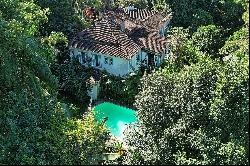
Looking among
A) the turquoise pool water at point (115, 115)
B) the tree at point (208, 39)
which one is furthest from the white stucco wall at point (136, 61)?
the tree at point (208, 39)

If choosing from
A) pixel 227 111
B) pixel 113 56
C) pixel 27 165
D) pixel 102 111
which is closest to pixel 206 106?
pixel 227 111

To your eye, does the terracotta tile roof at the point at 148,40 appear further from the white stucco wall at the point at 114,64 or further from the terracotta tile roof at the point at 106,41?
the white stucco wall at the point at 114,64

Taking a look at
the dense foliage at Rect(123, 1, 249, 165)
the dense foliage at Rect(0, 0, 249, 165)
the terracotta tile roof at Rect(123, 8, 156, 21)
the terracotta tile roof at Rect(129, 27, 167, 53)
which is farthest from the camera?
the terracotta tile roof at Rect(123, 8, 156, 21)

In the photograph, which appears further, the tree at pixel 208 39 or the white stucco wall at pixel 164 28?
the white stucco wall at pixel 164 28

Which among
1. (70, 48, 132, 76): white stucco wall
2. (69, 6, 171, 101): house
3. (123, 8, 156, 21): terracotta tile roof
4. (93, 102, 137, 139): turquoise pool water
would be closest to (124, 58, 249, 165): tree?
(93, 102, 137, 139): turquoise pool water

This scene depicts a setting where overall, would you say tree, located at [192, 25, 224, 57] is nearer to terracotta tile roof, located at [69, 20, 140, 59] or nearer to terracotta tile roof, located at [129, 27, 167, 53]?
terracotta tile roof, located at [129, 27, 167, 53]

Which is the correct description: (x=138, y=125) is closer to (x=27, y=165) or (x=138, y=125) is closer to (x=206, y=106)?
(x=206, y=106)
